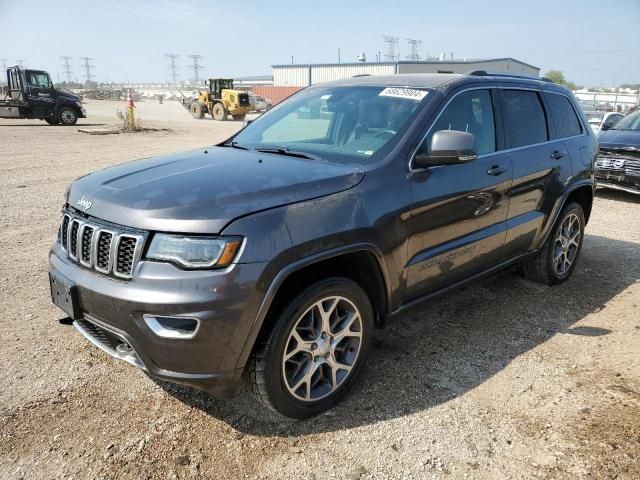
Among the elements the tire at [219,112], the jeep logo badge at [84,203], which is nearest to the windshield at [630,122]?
the jeep logo badge at [84,203]

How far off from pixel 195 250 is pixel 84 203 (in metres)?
0.83

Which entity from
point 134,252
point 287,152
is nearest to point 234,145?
point 287,152

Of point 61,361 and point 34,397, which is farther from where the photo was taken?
point 61,361

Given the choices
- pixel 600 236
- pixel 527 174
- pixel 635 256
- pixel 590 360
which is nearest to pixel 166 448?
pixel 590 360

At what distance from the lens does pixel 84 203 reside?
2766 millimetres

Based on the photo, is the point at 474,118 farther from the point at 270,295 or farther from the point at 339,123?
the point at 270,295

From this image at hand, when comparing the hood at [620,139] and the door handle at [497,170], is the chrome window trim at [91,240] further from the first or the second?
the hood at [620,139]

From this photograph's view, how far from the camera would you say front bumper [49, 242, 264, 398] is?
2326mm

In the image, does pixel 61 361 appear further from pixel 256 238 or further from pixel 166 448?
pixel 256 238

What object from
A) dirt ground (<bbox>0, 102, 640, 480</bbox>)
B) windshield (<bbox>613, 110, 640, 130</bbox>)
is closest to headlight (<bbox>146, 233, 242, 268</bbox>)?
dirt ground (<bbox>0, 102, 640, 480</bbox>)

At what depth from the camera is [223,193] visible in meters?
2.55

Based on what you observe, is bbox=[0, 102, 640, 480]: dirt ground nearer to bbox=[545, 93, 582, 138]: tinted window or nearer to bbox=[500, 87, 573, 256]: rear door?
bbox=[500, 87, 573, 256]: rear door

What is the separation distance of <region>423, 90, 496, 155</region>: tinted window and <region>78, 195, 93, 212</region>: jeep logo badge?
2.14 meters

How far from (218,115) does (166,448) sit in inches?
1205
